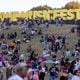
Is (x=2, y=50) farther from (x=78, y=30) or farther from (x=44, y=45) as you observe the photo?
(x=78, y=30)

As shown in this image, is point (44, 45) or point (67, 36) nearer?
point (44, 45)

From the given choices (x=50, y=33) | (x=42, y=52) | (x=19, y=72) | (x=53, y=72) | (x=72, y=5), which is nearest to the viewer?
(x=19, y=72)

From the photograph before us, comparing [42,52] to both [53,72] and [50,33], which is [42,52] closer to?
[50,33]

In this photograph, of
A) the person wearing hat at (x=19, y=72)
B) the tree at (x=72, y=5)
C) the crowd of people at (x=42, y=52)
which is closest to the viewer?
the person wearing hat at (x=19, y=72)

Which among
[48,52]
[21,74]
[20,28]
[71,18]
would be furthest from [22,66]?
[71,18]

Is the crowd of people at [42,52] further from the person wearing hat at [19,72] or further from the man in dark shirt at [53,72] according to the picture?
the person wearing hat at [19,72]

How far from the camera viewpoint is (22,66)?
7098 mm

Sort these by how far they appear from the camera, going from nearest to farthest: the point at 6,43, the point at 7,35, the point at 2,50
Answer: the point at 2,50, the point at 6,43, the point at 7,35

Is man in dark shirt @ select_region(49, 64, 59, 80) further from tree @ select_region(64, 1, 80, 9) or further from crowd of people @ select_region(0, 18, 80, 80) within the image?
tree @ select_region(64, 1, 80, 9)

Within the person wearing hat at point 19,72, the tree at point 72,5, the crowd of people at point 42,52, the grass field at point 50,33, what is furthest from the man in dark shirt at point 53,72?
the tree at point 72,5

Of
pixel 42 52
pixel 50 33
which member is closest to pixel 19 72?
pixel 42 52

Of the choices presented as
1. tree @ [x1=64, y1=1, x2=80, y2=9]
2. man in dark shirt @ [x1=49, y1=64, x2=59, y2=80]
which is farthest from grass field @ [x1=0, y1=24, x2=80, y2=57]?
tree @ [x1=64, y1=1, x2=80, y2=9]

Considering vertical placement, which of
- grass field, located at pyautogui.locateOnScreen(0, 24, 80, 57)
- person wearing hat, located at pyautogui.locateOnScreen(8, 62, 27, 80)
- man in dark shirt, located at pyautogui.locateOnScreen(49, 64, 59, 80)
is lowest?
grass field, located at pyautogui.locateOnScreen(0, 24, 80, 57)

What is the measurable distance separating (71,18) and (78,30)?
12.8 metres
